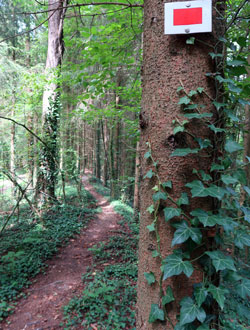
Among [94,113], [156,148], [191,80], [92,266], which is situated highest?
[94,113]

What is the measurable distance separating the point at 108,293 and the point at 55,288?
101cm

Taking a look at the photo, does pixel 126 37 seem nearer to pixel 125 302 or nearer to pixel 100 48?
pixel 100 48

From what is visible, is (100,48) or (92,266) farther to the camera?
(92,266)

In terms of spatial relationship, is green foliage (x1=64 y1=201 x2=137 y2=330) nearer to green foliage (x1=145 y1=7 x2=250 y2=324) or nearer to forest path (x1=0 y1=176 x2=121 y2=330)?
forest path (x1=0 y1=176 x2=121 y2=330)

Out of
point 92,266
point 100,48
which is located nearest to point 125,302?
point 92,266

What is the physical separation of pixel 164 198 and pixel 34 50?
12.6 metres

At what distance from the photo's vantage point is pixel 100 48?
97.0 inches

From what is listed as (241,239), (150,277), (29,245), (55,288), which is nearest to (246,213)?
(241,239)

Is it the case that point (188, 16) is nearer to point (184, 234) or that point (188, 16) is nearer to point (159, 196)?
point (159, 196)

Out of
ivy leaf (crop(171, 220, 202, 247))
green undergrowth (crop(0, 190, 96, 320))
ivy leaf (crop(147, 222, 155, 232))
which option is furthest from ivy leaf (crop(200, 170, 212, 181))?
green undergrowth (crop(0, 190, 96, 320))

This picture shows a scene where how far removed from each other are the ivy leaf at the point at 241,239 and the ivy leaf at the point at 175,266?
252 mm

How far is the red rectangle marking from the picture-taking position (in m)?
0.87

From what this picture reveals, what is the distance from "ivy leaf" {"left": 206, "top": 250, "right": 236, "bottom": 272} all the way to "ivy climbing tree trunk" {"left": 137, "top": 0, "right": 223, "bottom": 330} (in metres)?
0.06

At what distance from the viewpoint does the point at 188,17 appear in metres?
0.88
